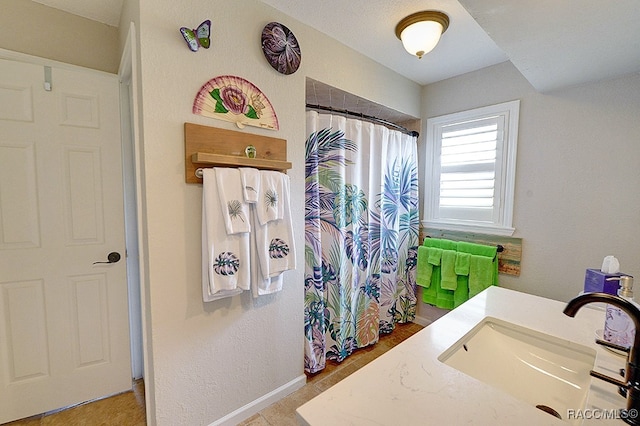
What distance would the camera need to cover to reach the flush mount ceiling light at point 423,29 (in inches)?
58.8

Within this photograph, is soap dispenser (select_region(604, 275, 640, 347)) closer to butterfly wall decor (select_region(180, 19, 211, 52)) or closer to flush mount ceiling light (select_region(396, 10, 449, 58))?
flush mount ceiling light (select_region(396, 10, 449, 58))

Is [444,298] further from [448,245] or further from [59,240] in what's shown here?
[59,240]

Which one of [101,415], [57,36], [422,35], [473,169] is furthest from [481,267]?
[57,36]

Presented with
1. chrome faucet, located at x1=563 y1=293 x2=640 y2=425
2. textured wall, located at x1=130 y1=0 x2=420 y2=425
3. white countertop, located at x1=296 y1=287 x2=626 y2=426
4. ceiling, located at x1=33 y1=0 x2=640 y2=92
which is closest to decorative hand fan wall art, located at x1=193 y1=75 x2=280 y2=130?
textured wall, located at x1=130 y1=0 x2=420 y2=425

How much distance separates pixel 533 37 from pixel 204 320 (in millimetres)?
2073

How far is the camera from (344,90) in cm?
190

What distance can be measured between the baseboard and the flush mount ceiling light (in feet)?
7.27

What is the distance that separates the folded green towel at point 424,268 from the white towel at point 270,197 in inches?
60.8

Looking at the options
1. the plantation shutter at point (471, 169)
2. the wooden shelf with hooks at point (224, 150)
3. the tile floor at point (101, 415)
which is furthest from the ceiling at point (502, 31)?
the tile floor at point (101, 415)

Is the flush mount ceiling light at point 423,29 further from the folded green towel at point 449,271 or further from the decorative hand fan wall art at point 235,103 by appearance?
the folded green towel at point 449,271

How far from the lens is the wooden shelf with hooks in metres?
1.26

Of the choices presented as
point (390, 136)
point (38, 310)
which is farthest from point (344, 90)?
point (38, 310)

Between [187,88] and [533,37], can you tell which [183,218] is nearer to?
[187,88]

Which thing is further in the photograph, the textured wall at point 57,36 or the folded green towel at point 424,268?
the folded green towel at point 424,268
